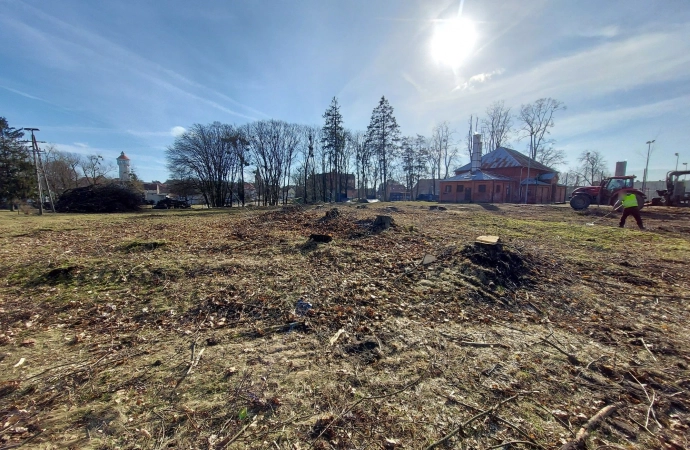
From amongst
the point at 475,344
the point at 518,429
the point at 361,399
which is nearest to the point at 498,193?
the point at 475,344

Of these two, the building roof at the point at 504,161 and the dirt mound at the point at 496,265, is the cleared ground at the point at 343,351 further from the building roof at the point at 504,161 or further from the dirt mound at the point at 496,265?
the building roof at the point at 504,161

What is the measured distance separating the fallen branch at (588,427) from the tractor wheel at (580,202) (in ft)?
79.5

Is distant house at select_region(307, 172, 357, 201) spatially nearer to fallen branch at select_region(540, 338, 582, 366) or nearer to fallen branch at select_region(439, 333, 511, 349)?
fallen branch at select_region(439, 333, 511, 349)

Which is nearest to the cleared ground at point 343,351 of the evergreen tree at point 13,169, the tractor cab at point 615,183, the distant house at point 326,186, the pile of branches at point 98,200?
the tractor cab at point 615,183

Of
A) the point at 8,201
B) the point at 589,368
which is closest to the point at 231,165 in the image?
the point at 8,201

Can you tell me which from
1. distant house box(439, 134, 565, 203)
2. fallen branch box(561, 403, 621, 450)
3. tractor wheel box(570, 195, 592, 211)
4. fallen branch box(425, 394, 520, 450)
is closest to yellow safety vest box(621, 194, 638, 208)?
tractor wheel box(570, 195, 592, 211)

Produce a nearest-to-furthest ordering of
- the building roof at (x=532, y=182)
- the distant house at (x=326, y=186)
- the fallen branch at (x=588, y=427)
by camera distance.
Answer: the fallen branch at (x=588, y=427) < the building roof at (x=532, y=182) < the distant house at (x=326, y=186)

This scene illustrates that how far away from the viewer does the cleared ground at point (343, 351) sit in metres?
2.15

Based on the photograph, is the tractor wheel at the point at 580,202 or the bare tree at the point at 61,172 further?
the bare tree at the point at 61,172

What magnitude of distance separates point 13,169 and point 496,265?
1515 inches

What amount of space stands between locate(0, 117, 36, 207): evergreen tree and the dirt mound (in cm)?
3743

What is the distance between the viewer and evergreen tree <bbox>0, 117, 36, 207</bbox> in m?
24.3

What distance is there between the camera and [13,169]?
24672 millimetres

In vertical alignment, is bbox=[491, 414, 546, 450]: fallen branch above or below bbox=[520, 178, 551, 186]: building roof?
below
